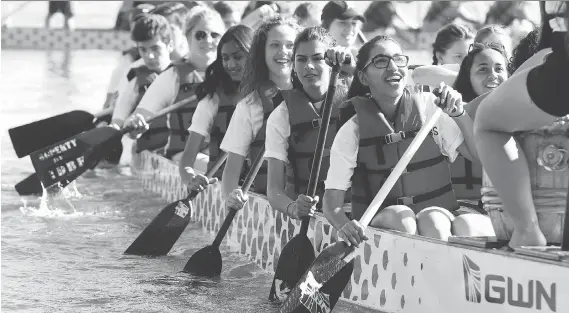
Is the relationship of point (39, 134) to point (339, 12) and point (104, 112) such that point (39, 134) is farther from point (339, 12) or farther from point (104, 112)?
point (339, 12)

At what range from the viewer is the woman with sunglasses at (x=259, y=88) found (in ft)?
17.0

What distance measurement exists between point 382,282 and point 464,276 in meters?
0.54

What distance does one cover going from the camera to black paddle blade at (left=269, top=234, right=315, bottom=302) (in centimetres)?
450

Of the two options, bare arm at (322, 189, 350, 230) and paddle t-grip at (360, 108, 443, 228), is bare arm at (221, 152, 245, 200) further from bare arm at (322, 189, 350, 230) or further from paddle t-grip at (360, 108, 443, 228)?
paddle t-grip at (360, 108, 443, 228)

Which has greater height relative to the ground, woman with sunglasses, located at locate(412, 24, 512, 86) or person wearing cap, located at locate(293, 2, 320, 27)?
person wearing cap, located at locate(293, 2, 320, 27)

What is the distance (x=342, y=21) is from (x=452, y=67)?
119 centimetres

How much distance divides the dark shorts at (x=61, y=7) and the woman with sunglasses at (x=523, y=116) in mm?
13580

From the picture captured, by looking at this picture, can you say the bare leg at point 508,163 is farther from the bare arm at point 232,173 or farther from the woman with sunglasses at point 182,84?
the woman with sunglasses at point 182,84

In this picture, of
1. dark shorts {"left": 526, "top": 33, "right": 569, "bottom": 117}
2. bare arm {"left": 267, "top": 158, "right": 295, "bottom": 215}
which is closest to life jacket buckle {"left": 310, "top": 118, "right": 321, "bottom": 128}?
bare arm {"left": 267, "top": 158, "right": 295, "bottom": 215}

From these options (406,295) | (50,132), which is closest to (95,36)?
(50,132)

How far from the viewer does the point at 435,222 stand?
404 cm

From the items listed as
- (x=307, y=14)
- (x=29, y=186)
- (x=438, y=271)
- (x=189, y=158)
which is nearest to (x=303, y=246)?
(x=438, y=271)

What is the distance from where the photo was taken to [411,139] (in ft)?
14.0

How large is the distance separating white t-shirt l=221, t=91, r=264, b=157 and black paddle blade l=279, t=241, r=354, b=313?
1288mm
